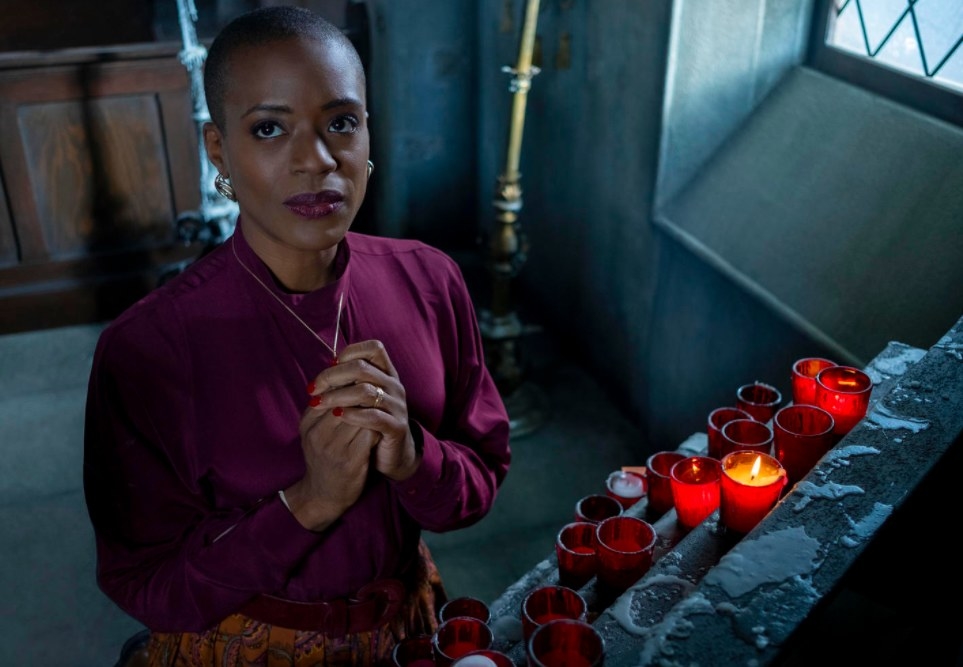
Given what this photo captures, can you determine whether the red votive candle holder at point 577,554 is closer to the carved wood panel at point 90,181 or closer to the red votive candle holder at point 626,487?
the red votive candle holder at point 626,487

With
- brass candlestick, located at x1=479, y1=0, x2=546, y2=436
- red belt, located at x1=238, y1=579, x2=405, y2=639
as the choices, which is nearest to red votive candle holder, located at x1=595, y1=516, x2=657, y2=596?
red belt, located at x1=238, y1=579, x2=405, y2=639

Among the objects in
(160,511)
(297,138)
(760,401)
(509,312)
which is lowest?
(509,312)

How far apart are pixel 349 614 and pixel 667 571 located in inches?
18.8

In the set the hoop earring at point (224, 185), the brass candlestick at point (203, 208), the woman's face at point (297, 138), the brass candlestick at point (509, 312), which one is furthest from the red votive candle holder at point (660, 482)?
the brass candlestick at point (203, 208)

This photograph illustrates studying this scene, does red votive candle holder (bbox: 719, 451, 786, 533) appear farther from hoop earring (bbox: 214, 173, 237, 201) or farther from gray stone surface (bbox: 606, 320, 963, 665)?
hoop earring (bbox: 214, 173, 237, 201)

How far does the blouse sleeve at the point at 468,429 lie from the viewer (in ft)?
4.63

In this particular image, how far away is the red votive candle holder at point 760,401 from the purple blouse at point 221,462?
568mm

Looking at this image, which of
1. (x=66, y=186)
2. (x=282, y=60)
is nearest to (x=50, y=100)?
(x=66, y=186)

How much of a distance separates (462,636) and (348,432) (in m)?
0.31

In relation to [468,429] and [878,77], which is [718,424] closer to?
[468,429]

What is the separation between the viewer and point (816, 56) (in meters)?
2.75

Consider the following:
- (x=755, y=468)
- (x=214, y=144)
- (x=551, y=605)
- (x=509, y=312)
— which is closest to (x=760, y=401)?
(x=755, y=468)

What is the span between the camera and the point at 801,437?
1.38 m

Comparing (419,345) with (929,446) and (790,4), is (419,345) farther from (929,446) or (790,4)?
(790,4)
